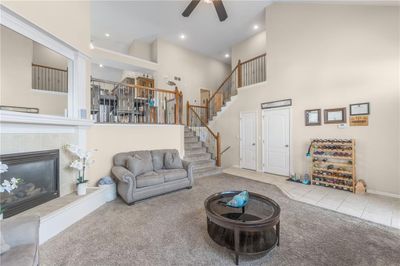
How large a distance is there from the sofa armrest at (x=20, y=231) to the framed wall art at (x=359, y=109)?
579 cm

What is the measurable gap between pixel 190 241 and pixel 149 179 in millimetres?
1641

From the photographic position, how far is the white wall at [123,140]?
385 centimetres

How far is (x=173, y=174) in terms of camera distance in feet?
12.9

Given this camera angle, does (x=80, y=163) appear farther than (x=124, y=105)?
No

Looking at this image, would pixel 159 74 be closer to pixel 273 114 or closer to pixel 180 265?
pixel 273 114

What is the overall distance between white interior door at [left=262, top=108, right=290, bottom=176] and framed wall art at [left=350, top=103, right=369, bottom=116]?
1.46m

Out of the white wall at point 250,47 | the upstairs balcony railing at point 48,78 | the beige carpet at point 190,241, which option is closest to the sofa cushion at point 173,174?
the beige carpet at point 190,241

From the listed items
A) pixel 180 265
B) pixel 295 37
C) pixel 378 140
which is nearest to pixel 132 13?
pixel 295 37

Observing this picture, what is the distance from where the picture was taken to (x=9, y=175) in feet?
8.02

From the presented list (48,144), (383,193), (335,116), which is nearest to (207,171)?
(335,116)

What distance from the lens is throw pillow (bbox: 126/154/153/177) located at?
3621 mm

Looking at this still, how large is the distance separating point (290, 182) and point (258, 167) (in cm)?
134

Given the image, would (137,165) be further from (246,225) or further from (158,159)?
(246,225)

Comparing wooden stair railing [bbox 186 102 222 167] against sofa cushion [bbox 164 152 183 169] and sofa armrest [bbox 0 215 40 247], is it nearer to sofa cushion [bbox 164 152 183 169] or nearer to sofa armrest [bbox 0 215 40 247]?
sofa cushion [bbox 164 152 183 169]
